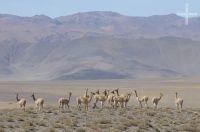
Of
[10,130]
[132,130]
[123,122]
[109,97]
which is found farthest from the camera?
[109,97]

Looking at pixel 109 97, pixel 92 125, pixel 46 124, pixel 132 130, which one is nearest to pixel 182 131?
pixel 132 130

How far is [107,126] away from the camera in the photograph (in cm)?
2558

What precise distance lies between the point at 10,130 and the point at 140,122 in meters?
6.58

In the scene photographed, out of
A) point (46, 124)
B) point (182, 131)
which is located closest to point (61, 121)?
point (46, 124)

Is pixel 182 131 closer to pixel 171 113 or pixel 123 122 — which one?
pixel 123 122

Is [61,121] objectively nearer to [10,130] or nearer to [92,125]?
[92,125]

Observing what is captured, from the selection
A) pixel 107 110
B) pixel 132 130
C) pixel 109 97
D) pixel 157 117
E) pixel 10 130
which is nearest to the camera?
pixel 10 130

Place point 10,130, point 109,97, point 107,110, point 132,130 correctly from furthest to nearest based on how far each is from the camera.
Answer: point 109,97 → point 107,110 → point 132,130 → point 10,130

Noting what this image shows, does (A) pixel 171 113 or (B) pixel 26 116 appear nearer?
(B) pixel 26 116

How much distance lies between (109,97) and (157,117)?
5.72 metres

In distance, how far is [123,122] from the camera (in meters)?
27.0

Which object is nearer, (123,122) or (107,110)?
(123,122)

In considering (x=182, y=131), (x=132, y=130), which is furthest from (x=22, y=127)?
(x=182, y=131)

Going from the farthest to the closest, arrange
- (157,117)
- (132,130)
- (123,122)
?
(157,117) → (123,122) → (132,130)
